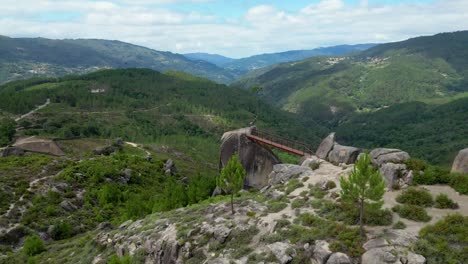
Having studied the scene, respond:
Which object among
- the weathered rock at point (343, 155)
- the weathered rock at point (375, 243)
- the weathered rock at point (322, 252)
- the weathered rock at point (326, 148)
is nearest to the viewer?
the weathered rock at point (375, 243)

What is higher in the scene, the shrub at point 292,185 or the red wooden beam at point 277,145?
the red wooden beam at point 277,145

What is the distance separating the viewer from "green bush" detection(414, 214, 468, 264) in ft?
89.5

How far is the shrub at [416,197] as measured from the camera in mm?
35156

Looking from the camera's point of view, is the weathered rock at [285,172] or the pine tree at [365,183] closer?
the pine tree at [365,183]

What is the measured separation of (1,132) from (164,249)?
134427 mm

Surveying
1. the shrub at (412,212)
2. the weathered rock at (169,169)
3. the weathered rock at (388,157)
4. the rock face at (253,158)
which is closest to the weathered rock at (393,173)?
the weathered rock at (388,157)

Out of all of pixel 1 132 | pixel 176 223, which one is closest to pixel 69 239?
pixel 176 223

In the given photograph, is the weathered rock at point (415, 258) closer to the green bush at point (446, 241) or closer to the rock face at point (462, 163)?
the green bush at point (446, 241)

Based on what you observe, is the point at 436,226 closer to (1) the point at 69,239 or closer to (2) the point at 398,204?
(2) the point at 398,204

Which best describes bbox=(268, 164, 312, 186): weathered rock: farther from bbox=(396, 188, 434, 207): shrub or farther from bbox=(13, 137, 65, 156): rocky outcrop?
bbox=(13, 137, 65, 156): rocky outcrop

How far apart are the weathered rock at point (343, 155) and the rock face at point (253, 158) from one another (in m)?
18.5

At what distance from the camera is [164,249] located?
39.7m

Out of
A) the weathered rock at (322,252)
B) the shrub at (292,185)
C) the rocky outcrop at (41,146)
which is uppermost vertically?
the weathered rock at (322,252)

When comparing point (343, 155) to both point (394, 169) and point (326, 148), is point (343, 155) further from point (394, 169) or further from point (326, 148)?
point (394, 169)
